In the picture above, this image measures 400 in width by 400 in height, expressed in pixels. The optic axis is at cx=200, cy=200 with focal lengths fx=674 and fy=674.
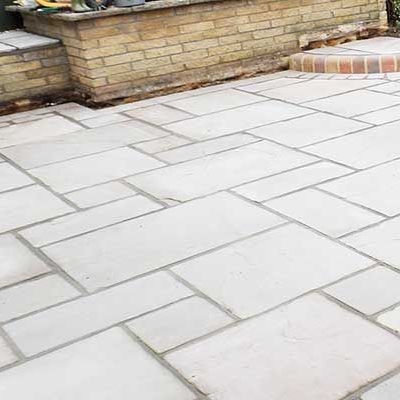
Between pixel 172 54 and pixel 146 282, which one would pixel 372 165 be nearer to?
pixel 146 282

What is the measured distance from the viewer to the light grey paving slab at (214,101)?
4441 mm

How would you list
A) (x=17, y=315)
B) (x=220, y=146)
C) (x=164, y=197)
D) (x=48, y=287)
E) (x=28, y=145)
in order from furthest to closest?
1. (x=28, y=145)
2. (x=220, y=146)
3. (x=164, y=197)
4. (x=48, y=287)
5. (x=17, y=315)

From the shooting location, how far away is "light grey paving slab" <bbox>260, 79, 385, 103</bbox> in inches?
177

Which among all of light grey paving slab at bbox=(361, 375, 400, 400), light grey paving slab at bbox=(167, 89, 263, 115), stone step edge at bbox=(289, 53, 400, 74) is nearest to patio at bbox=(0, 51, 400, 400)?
light grey paving slab at bbox=(361, 375, 400, 400)

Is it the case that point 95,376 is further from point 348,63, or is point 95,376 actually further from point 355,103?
point 348,63

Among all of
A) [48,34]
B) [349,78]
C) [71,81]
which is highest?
[48,34]

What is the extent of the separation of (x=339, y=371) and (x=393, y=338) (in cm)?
22

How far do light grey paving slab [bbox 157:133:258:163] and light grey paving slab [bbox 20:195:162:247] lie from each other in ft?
1.81

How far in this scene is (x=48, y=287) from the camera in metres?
2.36

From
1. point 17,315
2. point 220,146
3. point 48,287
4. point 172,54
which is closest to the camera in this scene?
point 17,315

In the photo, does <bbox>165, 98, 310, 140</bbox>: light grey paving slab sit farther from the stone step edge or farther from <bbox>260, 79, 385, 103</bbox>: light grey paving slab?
the stone step edge

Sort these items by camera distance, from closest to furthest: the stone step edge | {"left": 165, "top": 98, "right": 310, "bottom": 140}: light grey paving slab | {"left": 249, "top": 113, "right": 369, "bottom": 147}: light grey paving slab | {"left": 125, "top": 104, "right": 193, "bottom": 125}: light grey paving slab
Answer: {"left": 249, "top": 113, "right": 369, "bottom": 147}: light grey paving slab → {"left": 165, "top": 98, "right": 310, "bottom": 140}: light grey paving slab → {"left": 125, "top": 104, "right": 193, "bottom": 125}: light grey paving slab → the stone step edge

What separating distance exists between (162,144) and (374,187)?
1.33m

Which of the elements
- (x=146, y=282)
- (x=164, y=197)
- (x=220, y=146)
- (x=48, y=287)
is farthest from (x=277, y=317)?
(x=220, y=146)
